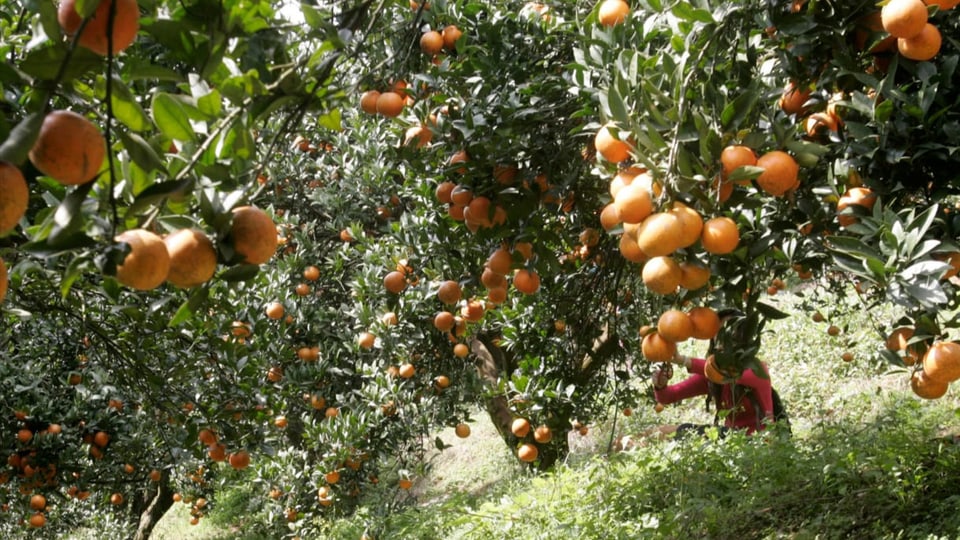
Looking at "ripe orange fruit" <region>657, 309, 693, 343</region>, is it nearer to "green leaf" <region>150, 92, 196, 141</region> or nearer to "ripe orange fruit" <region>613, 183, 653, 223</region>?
"ripe orange fruit" <region>613, 183, 653, 223</region>

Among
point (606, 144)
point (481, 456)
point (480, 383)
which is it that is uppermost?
point (481, 456)

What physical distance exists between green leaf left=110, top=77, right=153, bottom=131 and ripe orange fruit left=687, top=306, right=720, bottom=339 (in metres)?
1.20

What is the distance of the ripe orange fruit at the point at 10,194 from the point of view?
766 millimetres

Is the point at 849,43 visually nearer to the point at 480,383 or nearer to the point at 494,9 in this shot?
the point at 494,9

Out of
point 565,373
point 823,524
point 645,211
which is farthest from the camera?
point 565,373

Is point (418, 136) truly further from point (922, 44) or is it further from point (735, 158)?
point (922, 44)

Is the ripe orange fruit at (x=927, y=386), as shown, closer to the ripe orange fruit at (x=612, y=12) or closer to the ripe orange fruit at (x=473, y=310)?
the ripe orange fruit at (x=612, y=12)

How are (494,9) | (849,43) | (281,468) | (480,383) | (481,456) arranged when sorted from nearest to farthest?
(849,43) → (494,9) → (480,383) → (281,468) → (481,456)

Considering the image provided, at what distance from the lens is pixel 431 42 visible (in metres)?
2.66

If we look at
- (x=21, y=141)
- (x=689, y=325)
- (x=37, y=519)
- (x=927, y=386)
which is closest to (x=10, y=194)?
(x=21, y=141)

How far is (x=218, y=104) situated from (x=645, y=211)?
80cm

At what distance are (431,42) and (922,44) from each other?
Result: 155cm

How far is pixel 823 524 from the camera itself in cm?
305

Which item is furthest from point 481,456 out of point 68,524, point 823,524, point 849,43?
point 849,43
